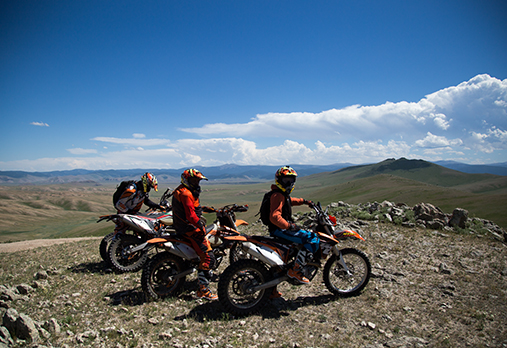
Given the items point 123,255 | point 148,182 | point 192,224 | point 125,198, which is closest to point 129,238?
point 123,255

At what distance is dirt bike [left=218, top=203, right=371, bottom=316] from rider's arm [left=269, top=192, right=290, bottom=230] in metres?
0.47

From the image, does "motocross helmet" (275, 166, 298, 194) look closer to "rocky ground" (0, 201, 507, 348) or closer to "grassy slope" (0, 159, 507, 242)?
"rocky ground" (0, 201, 507, 348)

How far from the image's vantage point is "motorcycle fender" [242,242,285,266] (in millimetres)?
4812

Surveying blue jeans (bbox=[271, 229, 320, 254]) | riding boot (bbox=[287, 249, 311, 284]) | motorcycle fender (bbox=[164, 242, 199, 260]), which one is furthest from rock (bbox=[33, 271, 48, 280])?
riding boot (bbox=[287, 249, 311, 284])

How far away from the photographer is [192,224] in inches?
205

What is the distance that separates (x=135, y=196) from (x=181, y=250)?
3.39 meters

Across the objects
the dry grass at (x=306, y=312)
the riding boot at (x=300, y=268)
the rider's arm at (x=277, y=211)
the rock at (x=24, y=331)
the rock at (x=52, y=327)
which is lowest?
the dry grass at (x=306, y=312)

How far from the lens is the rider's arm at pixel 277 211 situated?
4896mm

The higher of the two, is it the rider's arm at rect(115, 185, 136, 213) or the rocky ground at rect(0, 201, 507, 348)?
the rider's arm at rect(115, 185, 136, 213)

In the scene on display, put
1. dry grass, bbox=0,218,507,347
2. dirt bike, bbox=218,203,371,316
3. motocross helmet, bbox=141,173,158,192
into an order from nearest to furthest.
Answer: dry grass, bbox=0,218,507,347
dirt bike, bbox=218,203,371,316
motocross helmet, bbox=141,173,158,192

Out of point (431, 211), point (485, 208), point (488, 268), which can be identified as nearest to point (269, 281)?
point (488, 268)

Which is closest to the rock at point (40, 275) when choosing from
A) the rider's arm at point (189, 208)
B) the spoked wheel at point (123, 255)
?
the spoked wheel at point (123, 255)

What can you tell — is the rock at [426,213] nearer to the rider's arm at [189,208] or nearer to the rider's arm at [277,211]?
the rider's arm at [277,211]

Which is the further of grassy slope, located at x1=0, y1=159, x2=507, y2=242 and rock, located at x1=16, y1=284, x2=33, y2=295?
grassy slope, located at x1=0, y1=159, x2=507, y2=242
